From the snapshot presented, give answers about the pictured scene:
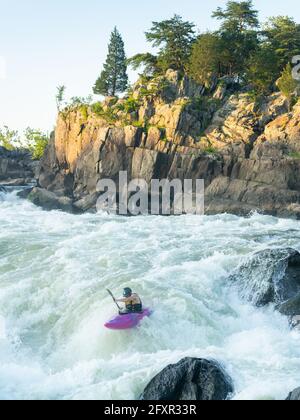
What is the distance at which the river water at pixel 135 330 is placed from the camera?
42.4 feet

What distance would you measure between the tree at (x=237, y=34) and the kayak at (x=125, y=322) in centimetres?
3924

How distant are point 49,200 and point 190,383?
110 ft

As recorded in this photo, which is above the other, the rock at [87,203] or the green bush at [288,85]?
the green bush at [288,85]

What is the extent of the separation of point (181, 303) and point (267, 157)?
21.9m

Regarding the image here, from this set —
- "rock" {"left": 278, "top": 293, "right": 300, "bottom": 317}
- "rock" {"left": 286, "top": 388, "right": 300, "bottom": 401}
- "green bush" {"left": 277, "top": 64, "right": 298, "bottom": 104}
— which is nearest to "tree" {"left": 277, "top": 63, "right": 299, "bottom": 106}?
"green bush" {"left": 277, "top": 64, "right": 298, "bottom": 104}

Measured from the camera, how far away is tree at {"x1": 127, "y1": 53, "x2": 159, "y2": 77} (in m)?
52.2

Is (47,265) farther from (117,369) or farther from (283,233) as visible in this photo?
(283,233)

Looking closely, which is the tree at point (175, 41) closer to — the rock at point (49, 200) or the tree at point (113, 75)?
the tree at point (113, 75)

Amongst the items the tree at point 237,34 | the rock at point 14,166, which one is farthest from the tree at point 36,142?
the tree at point 237,34

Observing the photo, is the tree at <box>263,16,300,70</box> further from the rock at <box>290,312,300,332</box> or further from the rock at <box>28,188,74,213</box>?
the rock at <box>290,312,300,332</box>

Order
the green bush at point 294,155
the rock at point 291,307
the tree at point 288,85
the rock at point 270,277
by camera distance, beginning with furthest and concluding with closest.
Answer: the tree at point 288,85, the green bush at point 294,155, the rock at point 270,277, the rock at point 291,307

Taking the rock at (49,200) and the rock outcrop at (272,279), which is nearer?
the rock outcrop at (272,279)

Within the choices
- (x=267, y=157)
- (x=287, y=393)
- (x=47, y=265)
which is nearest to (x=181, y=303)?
(x=287, y=393)

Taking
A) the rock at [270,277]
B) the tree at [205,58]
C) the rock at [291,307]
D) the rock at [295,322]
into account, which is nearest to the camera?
the rock at [295,322]
